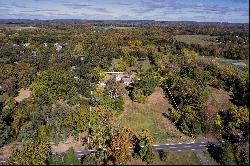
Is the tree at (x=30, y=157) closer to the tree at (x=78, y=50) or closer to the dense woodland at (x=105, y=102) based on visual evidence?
the dense woodland at (x=105, y=102)

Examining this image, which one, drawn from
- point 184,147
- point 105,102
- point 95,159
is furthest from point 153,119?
point 95,159

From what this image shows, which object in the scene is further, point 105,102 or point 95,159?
point 105,102

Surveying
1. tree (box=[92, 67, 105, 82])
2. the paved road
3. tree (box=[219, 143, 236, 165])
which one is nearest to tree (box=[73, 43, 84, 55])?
tree (box=[92, 67, 105, 82])

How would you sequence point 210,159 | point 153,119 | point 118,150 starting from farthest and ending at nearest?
1. point 153,119
2. point 210,159
3. point 118,150

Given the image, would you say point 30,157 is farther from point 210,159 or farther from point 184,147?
point 210,159

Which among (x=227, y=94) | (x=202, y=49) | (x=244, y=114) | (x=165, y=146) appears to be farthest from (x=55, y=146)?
(x=202, y=49)

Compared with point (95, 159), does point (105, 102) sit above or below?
above

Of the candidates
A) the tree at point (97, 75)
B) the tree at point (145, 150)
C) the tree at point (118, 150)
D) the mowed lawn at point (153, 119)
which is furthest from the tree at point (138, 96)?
the tree at point (118, 150)

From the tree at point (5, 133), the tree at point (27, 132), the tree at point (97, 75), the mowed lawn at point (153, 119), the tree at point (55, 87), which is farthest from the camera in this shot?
the tree at point (97, 75)
